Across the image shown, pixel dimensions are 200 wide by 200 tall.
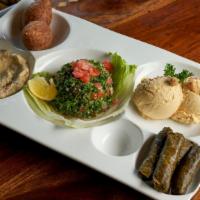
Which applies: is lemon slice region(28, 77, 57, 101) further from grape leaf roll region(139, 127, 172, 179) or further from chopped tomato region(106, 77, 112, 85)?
grape leaf roll region(139, 127, 172, 179)

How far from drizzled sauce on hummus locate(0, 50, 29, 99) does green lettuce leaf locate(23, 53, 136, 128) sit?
0.06 m

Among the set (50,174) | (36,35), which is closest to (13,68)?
(36,35)

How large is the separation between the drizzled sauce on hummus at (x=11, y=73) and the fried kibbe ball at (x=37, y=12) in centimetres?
31

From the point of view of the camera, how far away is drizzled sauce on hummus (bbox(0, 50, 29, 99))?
225 centimetres

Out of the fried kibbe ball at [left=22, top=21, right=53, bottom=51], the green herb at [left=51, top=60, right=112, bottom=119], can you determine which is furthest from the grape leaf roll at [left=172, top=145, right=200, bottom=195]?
the fried kibbe ball at [left=22, top=21, right=53, bottom=51]

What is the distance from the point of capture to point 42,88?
226 cm

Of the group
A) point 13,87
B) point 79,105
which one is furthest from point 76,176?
point 13,87

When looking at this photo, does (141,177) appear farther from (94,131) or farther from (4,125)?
(4,125)

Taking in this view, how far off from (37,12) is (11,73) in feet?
1.54

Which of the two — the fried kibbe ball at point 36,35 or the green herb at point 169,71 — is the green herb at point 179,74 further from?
the fried kibbe ball at point 36,35

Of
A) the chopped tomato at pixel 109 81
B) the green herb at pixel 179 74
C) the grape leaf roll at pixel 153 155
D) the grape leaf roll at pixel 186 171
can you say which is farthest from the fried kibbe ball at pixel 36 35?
the grape leaf roll at pixel 186 171

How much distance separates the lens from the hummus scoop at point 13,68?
2.26m

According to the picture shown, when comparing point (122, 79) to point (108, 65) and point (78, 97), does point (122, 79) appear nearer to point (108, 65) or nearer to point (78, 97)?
point (108, 65)

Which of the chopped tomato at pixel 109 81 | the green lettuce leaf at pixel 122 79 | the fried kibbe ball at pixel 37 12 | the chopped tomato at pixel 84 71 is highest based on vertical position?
the fried kibbe ball at pixel 37 12
